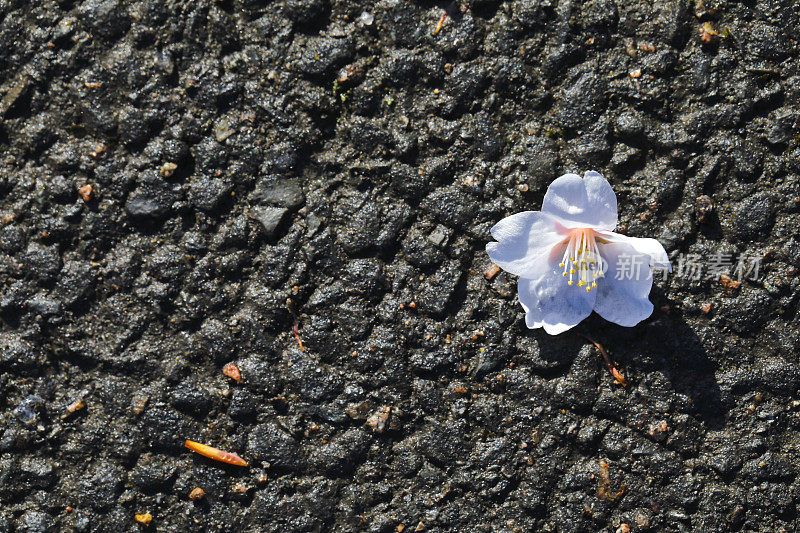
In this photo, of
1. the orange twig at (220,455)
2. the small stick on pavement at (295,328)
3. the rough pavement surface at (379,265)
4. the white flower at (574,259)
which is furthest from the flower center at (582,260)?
the orange twig at (220,455)

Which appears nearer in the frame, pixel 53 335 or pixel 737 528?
pixel 737 528

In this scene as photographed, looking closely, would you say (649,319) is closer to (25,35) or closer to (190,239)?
(190,239)

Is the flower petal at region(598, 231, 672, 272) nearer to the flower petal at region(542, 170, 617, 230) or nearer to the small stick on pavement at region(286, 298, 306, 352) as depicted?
the flower petal at region(542, 170, 617, 230)

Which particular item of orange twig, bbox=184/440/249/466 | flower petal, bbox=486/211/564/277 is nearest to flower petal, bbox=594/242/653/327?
flower petal, bbox=486/211/564/277

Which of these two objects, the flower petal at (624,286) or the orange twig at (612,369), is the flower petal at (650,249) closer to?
the flower petal at (624,286)

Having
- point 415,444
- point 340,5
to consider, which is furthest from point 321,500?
point 340,5
